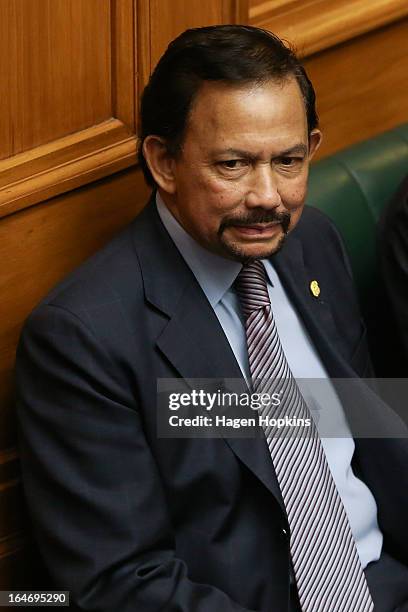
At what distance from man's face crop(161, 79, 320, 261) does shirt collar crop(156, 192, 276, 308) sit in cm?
4

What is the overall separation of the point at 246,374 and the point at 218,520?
9.9 inches

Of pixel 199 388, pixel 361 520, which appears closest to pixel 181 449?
pixel 199 388

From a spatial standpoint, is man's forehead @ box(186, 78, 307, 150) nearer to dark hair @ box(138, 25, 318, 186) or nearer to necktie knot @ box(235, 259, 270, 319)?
dark hair @ box(138, 25, 318, 186)

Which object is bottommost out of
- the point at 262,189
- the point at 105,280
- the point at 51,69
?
the point at 105,280

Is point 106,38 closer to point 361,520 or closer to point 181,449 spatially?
point 181,449

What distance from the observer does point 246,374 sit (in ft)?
7.09

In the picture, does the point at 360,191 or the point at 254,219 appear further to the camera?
the point at 360,191

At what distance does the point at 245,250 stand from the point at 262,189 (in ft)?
0.35

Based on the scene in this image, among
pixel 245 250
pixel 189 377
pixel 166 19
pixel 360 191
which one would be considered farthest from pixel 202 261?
pixel 360 191

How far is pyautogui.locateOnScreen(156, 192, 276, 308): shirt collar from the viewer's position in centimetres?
215

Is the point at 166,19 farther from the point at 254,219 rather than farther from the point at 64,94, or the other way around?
the point at 254,219

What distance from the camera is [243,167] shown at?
6.73 feet

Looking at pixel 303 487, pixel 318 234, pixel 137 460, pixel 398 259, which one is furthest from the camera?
pixel 398 259

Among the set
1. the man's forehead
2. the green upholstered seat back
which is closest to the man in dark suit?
the man's forehead
